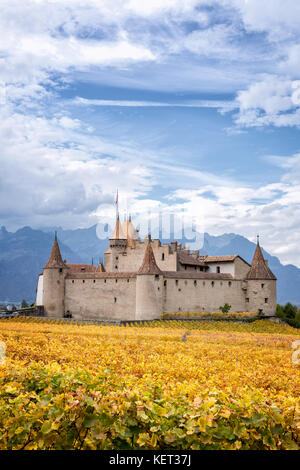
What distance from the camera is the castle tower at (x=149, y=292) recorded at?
4550 cm

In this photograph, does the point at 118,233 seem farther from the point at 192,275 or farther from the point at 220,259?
the point at 192,275

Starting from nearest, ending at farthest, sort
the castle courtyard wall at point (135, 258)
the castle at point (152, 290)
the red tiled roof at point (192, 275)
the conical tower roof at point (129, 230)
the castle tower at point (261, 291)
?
the castle at point (152, 290) < the red tiled roof at point (192, 275) < the castle tower at point (261, 291) < the castle courtyard wall at point (135, 258) < the conical tower roof at point (129, 230)

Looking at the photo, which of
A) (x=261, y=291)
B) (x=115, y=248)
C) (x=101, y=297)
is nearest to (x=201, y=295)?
(x=261, y=291)

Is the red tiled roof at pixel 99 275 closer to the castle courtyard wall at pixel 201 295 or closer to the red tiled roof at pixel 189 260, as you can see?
the castle courtyard wall at pixel 201 295

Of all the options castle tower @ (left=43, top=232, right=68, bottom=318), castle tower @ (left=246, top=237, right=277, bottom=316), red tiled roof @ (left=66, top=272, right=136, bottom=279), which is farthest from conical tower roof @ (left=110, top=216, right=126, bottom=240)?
castle tower @ (left=246, top=237, right=277, bottom=316)

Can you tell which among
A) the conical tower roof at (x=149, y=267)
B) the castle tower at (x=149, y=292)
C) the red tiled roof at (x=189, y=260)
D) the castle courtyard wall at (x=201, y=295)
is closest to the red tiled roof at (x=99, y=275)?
the conical tower roof at (x=149, y=267)

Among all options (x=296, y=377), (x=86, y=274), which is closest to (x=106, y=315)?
(x=86, y=274)

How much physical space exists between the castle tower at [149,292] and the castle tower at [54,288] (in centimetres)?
1007

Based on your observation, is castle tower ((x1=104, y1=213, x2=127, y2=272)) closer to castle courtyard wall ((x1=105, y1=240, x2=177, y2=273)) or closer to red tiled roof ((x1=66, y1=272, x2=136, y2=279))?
castle courtyard wall ((x1=105, y1=240, x2=177, y2=273))

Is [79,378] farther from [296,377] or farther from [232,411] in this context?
[296,377]

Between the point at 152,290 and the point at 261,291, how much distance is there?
44.6 ft

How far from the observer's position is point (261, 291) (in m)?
50.6

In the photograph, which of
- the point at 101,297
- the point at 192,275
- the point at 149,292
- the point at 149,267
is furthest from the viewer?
the point at 101,297

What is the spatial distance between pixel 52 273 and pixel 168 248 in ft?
48.9
